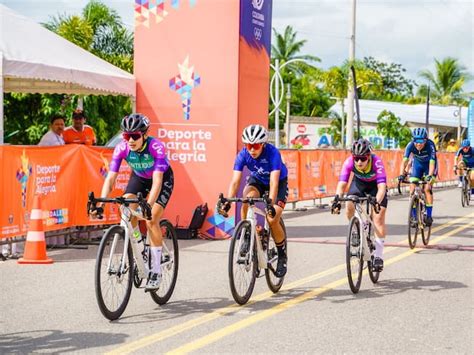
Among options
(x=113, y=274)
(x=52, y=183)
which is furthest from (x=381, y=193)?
(x=52, y=183)

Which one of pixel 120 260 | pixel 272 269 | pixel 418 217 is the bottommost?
pixel 272 269

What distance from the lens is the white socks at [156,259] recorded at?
835cm

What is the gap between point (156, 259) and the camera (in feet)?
27.5

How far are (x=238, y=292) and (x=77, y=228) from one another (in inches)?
241

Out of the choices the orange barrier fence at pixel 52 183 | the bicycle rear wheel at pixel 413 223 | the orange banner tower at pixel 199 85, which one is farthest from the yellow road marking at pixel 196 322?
the orange banner tower at pixel 199 85

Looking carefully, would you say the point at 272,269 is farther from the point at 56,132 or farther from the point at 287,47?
the point at 287,47

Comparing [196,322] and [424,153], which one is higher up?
[424,153]

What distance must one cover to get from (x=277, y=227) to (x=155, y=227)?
59.0 inches

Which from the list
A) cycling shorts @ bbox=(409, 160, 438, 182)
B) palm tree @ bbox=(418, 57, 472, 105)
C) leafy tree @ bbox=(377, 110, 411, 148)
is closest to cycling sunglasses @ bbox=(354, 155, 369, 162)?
cycling shorts @ bbox=(409, 160, 438, 182)

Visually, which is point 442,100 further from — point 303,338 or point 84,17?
point 303,338

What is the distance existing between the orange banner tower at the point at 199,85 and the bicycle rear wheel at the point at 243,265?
649 centimetres

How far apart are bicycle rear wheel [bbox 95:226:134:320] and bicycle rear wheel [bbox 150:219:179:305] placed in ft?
2.10

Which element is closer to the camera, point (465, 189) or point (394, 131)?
point (465, 189)

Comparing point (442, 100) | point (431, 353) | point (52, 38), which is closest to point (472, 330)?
point (431, 353)
